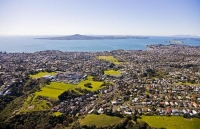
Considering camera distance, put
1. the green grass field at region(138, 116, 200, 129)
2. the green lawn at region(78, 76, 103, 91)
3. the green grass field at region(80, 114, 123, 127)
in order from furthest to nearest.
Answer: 1. the green lawn at region(78, 76, 103, 91)
2. the green grass field at region(80, 114, 123, 127)
3. the green grass field at region(138, 116, 200, 129)

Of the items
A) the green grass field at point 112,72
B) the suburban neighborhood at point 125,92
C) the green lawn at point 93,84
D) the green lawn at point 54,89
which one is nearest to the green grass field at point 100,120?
the suburban neighborhood at point 125,92

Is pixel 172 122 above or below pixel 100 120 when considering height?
above

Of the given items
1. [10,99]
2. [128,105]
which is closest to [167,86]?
[128,105]

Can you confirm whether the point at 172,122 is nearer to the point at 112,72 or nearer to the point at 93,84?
the point at 93,84

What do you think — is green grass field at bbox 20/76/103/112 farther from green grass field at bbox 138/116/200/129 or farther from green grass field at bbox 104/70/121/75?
green grass field at bbox 138/116/200/129

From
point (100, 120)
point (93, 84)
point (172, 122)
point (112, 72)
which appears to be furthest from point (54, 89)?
point (172, 122)

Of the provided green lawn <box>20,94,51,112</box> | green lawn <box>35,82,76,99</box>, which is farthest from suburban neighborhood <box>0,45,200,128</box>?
green lawn <box>35,82,76,99</box>
